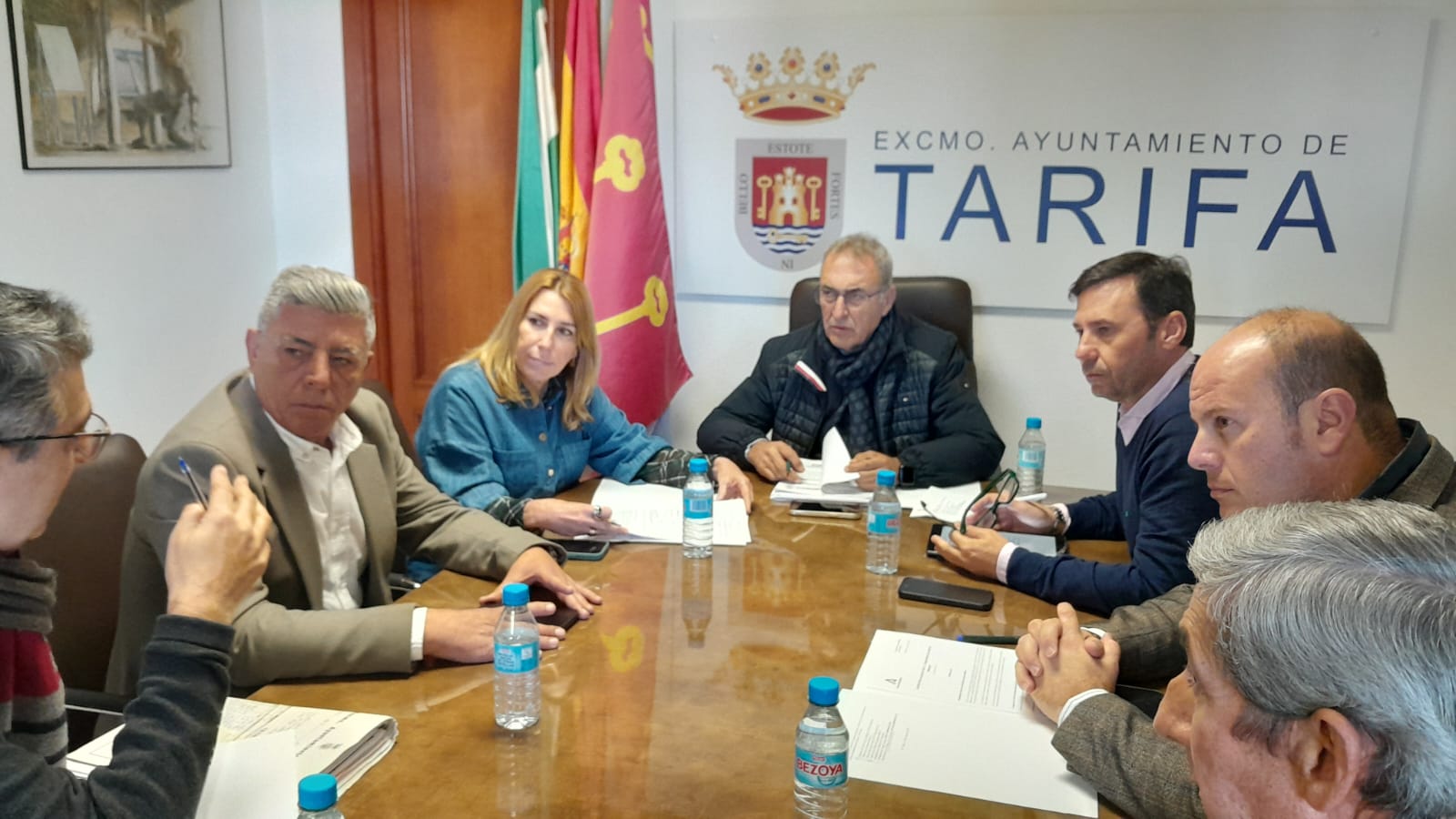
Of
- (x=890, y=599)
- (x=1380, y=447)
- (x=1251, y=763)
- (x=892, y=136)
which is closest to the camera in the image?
(x=1251, y=763)

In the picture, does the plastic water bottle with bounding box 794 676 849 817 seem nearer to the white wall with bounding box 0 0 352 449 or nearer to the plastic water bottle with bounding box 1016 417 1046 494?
the plastic water bottle with bounding box 1016 417 1046 494

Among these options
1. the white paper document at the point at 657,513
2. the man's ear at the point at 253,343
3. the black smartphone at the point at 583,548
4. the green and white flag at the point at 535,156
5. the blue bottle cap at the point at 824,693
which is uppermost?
the green and white flag at the point at 535,156

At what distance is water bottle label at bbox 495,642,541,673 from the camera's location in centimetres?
145

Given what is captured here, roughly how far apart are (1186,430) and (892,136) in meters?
1.95

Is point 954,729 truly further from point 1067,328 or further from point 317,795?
point 1067,328

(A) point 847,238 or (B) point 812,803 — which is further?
(A) point 847,238

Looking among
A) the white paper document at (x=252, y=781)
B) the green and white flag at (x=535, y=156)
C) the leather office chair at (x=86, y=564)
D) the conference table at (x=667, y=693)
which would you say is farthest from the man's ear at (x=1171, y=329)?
the green and white flag at (x=535, y=156)

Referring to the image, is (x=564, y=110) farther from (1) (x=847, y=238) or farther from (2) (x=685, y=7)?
Answer: (1) (x=847, y=238)

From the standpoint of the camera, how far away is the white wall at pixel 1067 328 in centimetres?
326

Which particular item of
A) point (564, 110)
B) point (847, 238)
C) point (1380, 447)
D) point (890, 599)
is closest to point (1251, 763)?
point (1380, 447)

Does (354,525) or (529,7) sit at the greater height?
(529,7)

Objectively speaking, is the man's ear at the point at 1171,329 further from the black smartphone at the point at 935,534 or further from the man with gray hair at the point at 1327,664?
the man with gray hair at the point at 1327,664

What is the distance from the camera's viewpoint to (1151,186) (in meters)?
3.44

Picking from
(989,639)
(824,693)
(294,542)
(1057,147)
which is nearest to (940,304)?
(1057,147)
